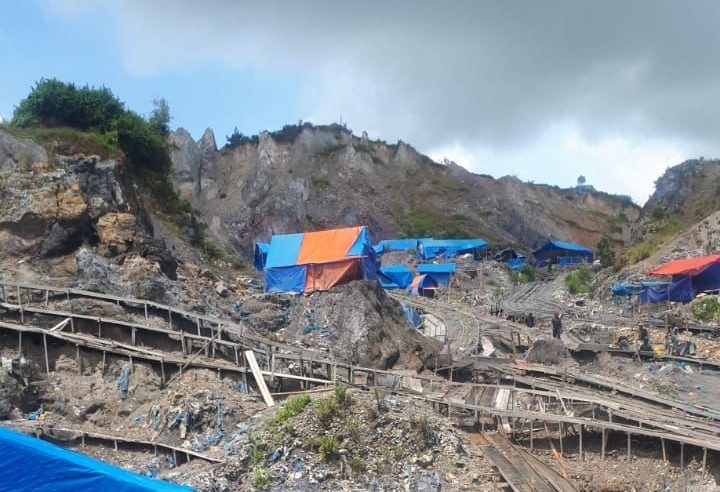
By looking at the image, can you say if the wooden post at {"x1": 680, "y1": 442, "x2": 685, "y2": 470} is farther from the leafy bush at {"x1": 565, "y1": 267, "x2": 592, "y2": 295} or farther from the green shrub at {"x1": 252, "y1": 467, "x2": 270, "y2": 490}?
the leafy bush at {"x1": 565, "y1": 267, "x2": 592, "y2": 295}

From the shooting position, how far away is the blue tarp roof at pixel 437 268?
39.2 m

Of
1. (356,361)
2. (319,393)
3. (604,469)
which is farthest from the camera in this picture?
(356,361)

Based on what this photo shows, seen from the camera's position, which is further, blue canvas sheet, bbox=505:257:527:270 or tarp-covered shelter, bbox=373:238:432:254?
tarp-covered shelter, bbox=373:238:432:254

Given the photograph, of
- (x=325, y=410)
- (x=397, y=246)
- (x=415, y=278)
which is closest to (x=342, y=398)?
(x=325, y=410)

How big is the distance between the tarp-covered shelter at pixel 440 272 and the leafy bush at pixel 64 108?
20249 mm

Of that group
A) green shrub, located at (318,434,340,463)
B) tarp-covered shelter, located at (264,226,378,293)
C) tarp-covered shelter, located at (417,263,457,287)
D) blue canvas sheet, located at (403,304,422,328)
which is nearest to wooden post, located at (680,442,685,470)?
green shrub, located at (318,434,340,463)

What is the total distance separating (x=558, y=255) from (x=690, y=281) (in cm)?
2908

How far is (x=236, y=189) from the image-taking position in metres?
63.5

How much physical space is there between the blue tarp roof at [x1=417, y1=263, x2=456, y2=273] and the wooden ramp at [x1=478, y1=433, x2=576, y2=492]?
26370mm

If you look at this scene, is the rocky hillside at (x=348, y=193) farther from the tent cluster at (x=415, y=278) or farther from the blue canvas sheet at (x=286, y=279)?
the blue canvas sheet at (x=286, y=279)

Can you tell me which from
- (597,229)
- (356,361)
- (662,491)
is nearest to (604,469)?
(662,491)

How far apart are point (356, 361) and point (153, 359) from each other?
540cm

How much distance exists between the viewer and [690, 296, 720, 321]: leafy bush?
2153cm

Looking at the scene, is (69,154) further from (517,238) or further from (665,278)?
(517,238)
